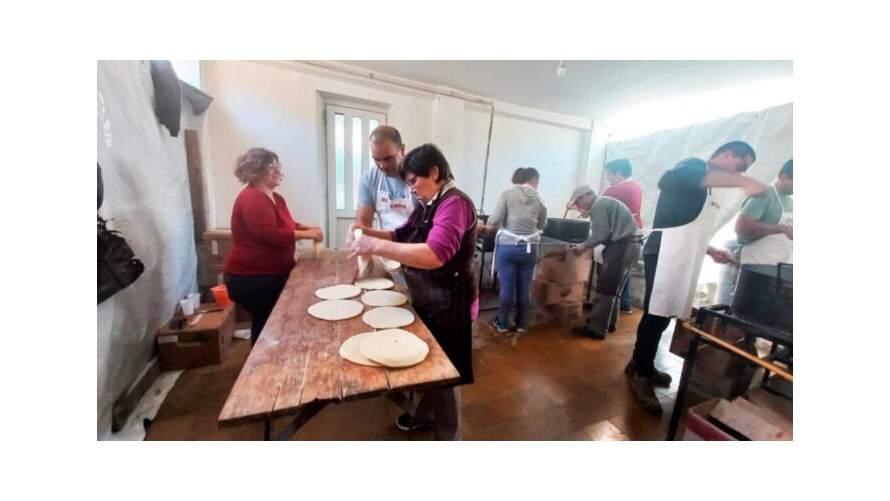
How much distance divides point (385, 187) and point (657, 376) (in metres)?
1.91

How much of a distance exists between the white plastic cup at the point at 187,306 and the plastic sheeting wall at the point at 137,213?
0.10 meters

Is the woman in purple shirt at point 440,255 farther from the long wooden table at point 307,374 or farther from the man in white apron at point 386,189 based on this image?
the man in white apron at point 386,189

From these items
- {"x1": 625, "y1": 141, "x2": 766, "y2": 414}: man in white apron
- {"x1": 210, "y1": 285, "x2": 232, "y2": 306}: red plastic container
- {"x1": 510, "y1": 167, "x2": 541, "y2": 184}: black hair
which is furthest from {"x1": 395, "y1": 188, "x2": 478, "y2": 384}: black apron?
{"x1": 210, "y1": 285, "x2": 232, "y2": 306}: red plastic container

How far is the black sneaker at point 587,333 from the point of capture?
6.37 feet

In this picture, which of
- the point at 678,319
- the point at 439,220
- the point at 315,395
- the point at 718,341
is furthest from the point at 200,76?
the point at 678,319

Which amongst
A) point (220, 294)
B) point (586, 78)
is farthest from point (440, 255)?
point (220, 294)

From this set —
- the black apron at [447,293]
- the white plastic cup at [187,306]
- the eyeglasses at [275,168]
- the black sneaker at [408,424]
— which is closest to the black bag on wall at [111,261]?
the eyeglasses at [275,168]

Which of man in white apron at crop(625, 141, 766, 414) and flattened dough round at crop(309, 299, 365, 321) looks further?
man in white apron at crop(625, 141, 766, 414)

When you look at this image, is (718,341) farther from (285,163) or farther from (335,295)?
(285,163)

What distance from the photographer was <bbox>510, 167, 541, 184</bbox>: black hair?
149 cm

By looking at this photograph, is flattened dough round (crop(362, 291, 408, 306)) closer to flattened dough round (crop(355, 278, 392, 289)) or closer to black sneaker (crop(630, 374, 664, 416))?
flattened dough round (crop(355, 278, 392, 289))

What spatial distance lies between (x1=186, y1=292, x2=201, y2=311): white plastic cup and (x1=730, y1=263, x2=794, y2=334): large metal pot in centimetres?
258

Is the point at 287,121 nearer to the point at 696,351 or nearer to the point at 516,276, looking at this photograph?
the point at 516,276

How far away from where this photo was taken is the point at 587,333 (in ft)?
6.59
